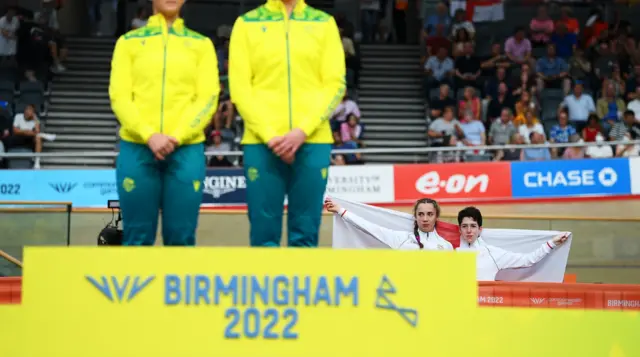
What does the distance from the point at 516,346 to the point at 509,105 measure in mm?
13268

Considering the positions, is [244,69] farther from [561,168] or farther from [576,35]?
[576,35]

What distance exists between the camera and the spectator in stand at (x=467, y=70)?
61.8 ft

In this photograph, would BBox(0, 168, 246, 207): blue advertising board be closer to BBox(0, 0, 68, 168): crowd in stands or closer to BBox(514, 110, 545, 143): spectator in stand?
BBox(0, 0, 68, 168): crowd in stands

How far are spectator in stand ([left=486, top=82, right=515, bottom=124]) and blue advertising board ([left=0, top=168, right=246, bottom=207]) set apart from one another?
4.37m

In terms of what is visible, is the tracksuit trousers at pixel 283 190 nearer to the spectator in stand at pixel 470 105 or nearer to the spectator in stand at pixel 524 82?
the spectator in stand at pixel 470 105

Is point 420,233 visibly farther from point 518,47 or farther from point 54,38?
point 54,38

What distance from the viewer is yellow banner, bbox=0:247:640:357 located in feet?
16.5

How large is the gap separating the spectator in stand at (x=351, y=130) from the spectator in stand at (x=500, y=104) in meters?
2.13

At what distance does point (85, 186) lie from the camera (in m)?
16.0

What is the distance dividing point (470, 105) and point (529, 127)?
107cm

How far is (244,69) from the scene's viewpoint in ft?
20.7

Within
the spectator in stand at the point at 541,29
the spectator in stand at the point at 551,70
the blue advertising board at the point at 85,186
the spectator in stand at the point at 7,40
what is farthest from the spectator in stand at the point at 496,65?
the spectator in stand at the point at 7,40

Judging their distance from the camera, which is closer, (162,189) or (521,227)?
(162,189)

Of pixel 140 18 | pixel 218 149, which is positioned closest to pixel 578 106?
pixel 218 149
